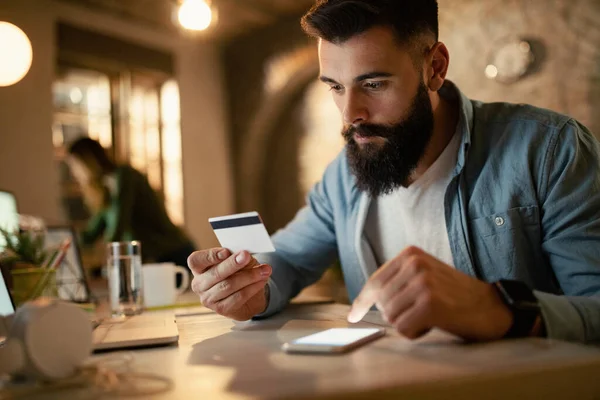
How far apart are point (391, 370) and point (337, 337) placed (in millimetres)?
191

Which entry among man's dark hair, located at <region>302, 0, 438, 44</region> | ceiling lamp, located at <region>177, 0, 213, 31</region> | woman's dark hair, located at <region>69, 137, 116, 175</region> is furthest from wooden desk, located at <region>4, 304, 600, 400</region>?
woman's dark hair, located at <region>69, 137, 116, 175</region>

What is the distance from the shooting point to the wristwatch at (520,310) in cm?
78

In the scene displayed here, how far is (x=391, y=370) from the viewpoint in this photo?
63 centimetres

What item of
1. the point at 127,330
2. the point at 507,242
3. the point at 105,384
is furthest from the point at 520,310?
the point at 127,330

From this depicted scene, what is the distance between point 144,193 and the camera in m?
3.18

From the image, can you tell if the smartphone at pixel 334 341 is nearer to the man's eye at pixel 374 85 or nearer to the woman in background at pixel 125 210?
the man's eye at pixel 374 85

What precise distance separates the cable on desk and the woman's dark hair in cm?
266

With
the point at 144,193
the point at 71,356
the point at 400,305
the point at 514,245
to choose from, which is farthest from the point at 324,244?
the point at 144,193

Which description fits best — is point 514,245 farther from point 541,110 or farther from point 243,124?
point 243,124

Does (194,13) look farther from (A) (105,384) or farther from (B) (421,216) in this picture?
(A) (105,384)

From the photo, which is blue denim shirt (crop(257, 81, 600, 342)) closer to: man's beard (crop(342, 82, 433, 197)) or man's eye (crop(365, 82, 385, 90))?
man's beard (crop(342, 82, 433, 197))

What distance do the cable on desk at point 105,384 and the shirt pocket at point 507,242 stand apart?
0.77 meters

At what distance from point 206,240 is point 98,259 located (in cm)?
214

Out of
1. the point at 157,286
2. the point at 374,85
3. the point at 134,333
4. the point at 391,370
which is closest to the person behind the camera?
the point at 391,370
